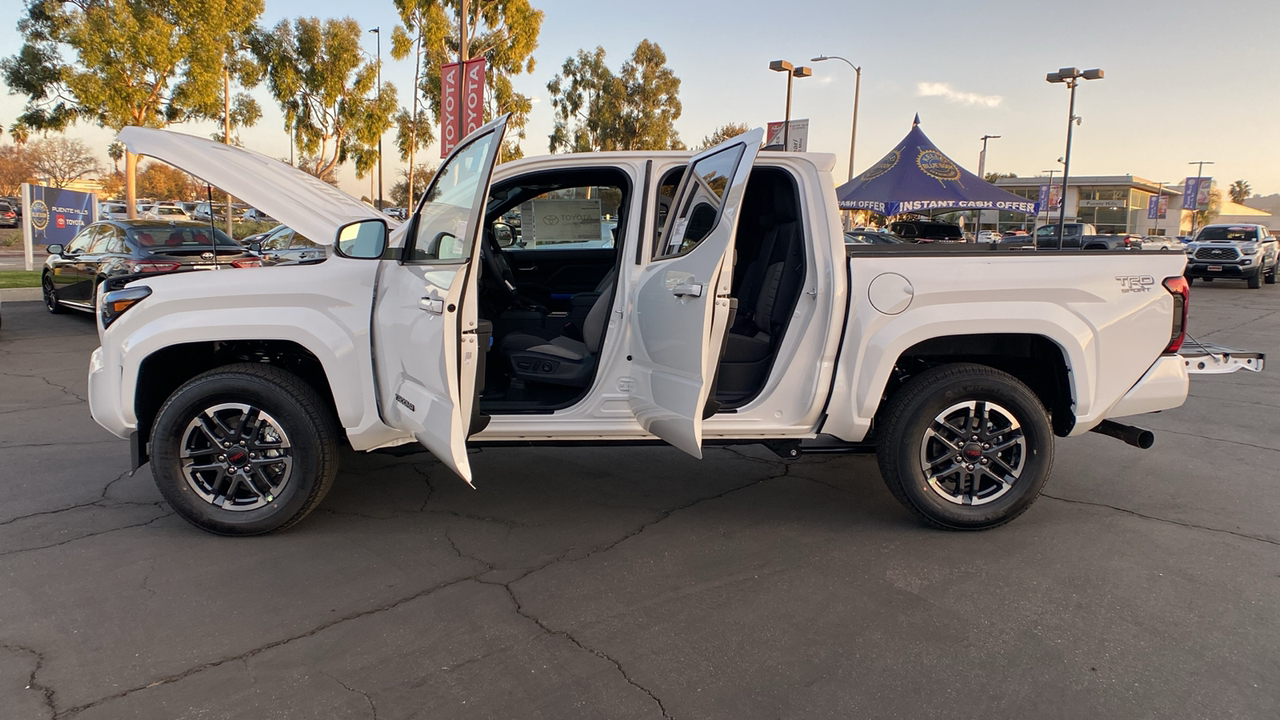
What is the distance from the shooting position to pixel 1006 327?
3811mm

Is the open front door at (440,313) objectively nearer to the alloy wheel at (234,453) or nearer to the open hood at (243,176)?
the open hood at (243,176)

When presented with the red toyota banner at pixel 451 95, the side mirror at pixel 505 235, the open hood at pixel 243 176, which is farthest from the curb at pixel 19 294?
the side mirror at pixel 505 235

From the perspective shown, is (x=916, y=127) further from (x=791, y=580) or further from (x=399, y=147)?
(x=399, y=147)

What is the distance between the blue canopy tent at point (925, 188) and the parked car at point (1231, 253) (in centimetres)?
850

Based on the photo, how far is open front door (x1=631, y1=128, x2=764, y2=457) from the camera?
3.34 meters

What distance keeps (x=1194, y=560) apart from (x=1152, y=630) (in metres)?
0.91

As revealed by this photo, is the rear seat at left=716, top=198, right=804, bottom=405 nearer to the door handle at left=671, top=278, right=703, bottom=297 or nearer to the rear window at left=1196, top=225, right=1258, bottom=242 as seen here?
the door handle at left=671, top=278, right=703, bottom=297

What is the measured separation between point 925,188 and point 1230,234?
515 inches

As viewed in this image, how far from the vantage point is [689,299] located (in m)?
3.40

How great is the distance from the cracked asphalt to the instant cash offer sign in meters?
18.9

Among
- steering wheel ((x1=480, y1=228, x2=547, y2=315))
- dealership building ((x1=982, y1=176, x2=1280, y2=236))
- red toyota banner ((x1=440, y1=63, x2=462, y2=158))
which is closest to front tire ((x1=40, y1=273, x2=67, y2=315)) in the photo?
red toyota banner ((x1=440, y1=63, x2=462, y2=158))

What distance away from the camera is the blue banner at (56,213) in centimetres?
2039

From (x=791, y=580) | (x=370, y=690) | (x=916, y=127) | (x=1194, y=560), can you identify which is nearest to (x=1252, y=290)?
(x=916, y=127)

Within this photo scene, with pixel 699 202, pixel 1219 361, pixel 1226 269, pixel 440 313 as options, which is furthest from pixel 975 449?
pixel 1226 269
